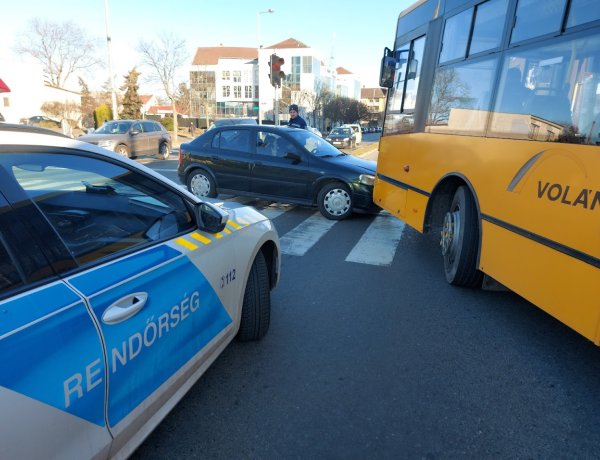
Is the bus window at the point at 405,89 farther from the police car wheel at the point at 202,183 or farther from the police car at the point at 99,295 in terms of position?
the police car at the point at 99,295

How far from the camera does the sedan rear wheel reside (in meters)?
7.57

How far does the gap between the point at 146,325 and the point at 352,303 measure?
2.55 m

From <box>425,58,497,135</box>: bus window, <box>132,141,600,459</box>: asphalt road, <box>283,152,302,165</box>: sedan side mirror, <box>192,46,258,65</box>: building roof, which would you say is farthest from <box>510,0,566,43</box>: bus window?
<box>192,46,258,65</box>: building roof

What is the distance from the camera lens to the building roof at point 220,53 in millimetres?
80963

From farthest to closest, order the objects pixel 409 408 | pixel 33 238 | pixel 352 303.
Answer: pixel 352 303
pixel 409 408
pixel 33 238

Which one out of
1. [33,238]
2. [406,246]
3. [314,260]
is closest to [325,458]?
[33,238]

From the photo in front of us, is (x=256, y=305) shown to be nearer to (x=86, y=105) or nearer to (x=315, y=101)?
(x=86, y=105)

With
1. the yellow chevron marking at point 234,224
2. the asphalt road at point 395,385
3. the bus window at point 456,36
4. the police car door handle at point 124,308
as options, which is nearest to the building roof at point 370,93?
the bus window at point 456,36

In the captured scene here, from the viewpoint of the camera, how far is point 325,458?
2219mm

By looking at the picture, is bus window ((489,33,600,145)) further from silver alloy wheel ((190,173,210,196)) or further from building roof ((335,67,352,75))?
building roof ((335,67,352,75))

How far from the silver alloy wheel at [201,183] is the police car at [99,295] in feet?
20.0

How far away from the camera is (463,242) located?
435 centimetres

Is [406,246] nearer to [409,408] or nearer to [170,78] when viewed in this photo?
[409,408]

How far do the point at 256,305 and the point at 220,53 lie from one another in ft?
294
